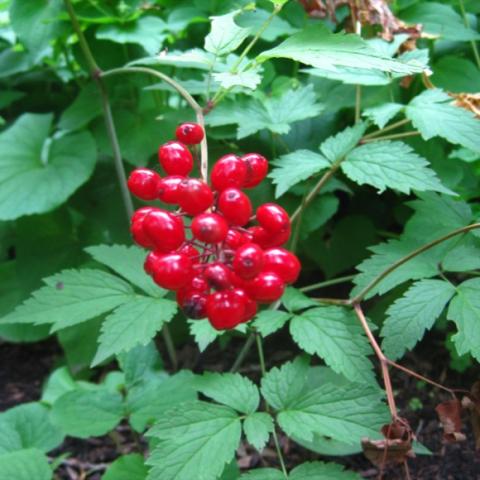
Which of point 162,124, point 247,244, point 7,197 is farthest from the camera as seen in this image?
point 162,124

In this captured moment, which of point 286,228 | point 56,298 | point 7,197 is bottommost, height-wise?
point 7,197

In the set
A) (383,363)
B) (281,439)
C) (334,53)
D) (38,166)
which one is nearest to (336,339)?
(383,363)

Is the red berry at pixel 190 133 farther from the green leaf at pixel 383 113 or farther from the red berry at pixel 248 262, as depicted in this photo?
the green leaf at pixel 383 113

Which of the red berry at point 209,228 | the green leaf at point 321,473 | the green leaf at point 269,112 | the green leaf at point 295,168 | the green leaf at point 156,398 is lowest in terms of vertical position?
the green leaf at point 156,398

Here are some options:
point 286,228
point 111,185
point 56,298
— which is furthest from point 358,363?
point 111,185

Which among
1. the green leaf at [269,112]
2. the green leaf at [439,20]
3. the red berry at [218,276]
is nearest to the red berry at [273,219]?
the red berry at [218,276]

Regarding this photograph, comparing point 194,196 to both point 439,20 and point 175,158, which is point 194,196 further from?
point 439,20

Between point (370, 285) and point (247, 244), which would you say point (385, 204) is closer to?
point (370, 285)
